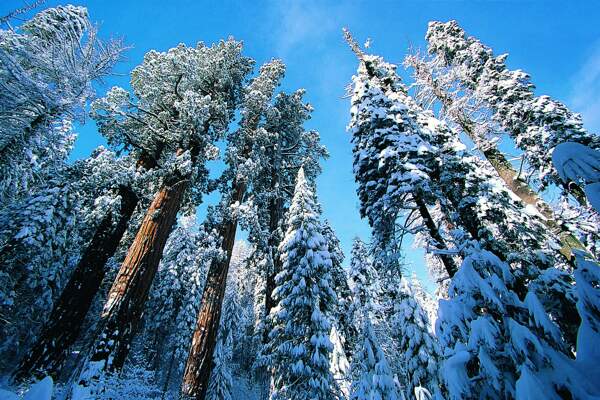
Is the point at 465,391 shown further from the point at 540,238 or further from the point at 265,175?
the point at 265,175

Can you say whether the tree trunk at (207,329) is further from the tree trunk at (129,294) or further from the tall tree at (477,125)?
the tall tree at (477,125)

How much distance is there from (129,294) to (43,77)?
7361 mm

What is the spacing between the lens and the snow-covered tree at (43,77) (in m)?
7.36

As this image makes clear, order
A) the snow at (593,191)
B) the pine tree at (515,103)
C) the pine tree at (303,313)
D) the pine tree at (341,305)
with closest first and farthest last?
the snow at (593,191) → the pine tree at (303,313) → the pine tree at (515,103) → the pine tree at (341,305)

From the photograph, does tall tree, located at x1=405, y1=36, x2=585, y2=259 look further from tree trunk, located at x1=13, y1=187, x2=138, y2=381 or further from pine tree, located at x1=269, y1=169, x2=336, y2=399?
tree trunk, located at x1=13, y1=187, x2=138, y2=381

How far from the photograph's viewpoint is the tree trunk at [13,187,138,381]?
6746mm

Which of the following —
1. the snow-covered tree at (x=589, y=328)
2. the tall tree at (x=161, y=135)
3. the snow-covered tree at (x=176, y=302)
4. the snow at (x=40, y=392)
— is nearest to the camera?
the snow at (x=40, y=392)

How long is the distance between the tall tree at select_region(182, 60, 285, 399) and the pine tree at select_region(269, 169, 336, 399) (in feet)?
8.55

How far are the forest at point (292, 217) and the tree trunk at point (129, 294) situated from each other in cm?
5

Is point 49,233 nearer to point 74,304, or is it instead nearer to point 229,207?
point 74,304

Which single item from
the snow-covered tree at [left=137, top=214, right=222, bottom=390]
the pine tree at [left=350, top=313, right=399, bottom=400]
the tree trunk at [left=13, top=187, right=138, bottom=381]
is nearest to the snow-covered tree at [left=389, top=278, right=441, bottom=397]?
the pine tree at [left=350, top=313, right=399, bottom=400]

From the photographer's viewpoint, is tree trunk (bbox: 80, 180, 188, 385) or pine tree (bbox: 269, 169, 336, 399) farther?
pine tree (bbox: 269, 169, 336, 399)

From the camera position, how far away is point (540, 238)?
8234 mm

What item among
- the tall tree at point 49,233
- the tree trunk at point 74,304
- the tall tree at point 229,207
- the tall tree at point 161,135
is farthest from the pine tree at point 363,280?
the tall tree at point 49,233
